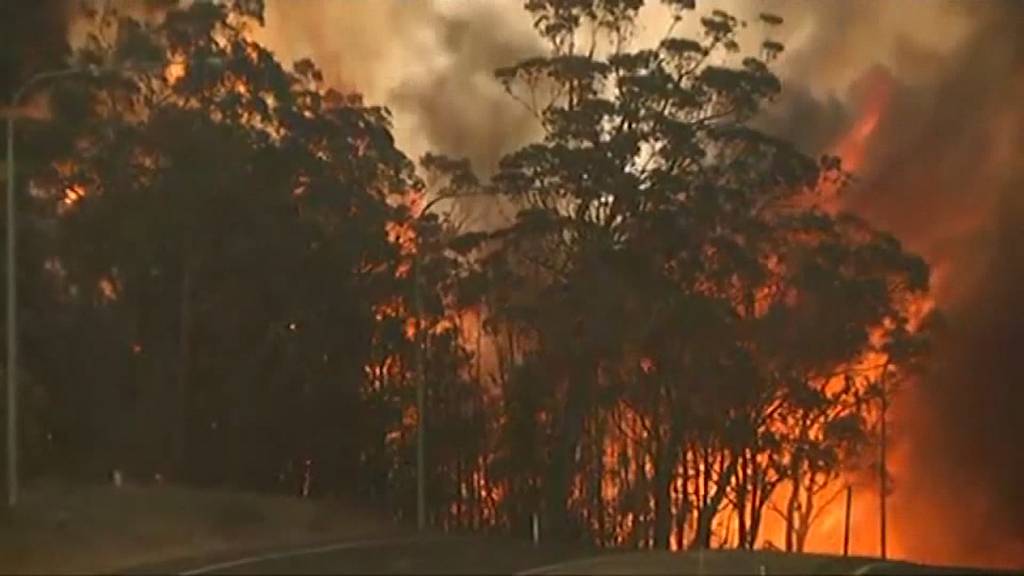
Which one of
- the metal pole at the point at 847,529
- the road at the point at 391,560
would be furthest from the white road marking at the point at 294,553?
the metal pole at the point at 847,529

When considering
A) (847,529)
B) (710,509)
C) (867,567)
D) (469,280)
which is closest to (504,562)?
(867,567)

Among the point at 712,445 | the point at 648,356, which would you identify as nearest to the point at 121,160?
the point at 648,356

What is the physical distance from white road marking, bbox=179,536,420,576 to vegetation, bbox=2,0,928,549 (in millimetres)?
23598

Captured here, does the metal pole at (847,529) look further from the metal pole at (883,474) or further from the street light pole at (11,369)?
the street light pole at (11,369)

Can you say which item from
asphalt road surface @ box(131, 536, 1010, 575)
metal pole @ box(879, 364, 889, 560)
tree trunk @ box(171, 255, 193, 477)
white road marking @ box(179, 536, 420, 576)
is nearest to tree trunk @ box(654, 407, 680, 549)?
metal pole @ box(879, 364, 889, 560)

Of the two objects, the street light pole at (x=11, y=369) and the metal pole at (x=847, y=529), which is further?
the metal pole at (x=847, y=529)

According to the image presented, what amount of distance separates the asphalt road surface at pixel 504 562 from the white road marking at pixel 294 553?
0.05ft

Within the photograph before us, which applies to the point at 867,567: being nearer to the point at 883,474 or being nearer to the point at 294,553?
the point at 294,553

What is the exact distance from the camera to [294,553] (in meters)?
26.4

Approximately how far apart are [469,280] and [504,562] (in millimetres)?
34880

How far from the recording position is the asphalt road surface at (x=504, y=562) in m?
23.2

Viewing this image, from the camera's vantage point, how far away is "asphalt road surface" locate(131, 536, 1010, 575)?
23.2 meters

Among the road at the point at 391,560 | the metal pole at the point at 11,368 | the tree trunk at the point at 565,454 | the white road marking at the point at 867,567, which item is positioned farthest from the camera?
the tree trunk at the point at 565,454

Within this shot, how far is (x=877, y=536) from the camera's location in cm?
7294
